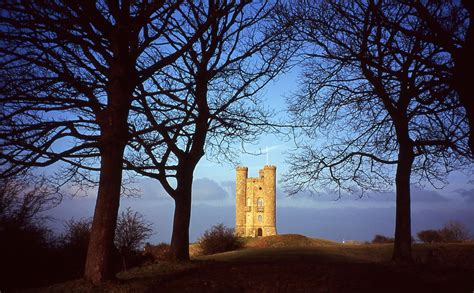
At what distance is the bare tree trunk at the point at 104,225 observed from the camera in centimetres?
823

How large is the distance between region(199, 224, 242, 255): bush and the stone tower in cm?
3525

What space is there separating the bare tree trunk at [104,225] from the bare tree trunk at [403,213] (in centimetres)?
867

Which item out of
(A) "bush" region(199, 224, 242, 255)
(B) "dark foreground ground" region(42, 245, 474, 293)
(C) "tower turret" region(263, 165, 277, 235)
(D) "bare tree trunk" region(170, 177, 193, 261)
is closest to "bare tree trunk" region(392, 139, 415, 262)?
(B) "dark foreground ground" region(42, 245, 474, 293)

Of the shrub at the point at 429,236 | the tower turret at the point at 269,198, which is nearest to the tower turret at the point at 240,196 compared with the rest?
the tower turret at the point at 269,198

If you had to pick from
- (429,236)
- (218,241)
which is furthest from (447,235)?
(218,241)

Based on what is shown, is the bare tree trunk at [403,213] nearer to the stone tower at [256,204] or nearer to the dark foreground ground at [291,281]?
the dark foreground ground at [291,281]

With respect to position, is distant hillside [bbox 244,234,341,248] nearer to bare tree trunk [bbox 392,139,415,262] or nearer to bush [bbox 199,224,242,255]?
bush [bbox 199,224,242,255]

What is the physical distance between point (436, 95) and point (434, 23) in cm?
180

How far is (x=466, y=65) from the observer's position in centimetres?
791

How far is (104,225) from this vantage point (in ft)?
27.3

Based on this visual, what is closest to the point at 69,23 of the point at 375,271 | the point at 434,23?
the point at 434,23

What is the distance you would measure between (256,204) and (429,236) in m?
27.9

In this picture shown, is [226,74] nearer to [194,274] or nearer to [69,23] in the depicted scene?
[69,23]

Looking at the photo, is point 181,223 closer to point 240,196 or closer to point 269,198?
point 269,198
